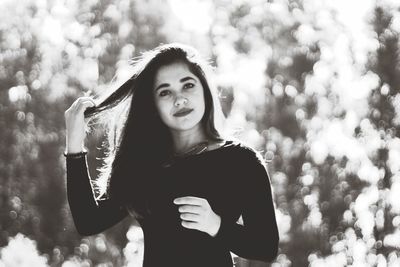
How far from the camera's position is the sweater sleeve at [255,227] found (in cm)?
266

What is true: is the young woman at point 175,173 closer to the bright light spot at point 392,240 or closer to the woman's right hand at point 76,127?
the woman's right hand at point 76,127

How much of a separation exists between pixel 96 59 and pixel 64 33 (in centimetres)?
100

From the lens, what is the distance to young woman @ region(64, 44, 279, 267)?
2.71 metres

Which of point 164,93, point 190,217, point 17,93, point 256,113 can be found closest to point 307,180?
point 256,113

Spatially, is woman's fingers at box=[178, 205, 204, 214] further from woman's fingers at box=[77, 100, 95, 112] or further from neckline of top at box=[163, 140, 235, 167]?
woman's fingers at box=[77, 100, 95, 112]

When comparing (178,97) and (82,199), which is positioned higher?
(178,97)

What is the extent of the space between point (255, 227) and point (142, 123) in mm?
790

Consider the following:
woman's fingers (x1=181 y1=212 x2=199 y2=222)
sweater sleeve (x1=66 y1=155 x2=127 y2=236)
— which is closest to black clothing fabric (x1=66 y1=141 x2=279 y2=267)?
sweater sleeve (x1=66 y1=155 x2=127 y2=236)

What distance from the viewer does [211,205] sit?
283 centimetres

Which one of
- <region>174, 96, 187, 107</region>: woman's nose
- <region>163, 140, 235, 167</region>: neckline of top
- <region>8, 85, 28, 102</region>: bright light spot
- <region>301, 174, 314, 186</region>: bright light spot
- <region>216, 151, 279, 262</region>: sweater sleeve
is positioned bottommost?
<region>301, 174, 314, 186</region>: bright light spot

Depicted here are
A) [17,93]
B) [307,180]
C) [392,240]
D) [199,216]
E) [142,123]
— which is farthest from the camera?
[307,180]

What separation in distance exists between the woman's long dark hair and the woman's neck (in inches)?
1.1

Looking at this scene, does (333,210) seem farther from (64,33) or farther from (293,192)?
(64,33)

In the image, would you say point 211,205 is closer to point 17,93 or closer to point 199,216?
point 199,216
